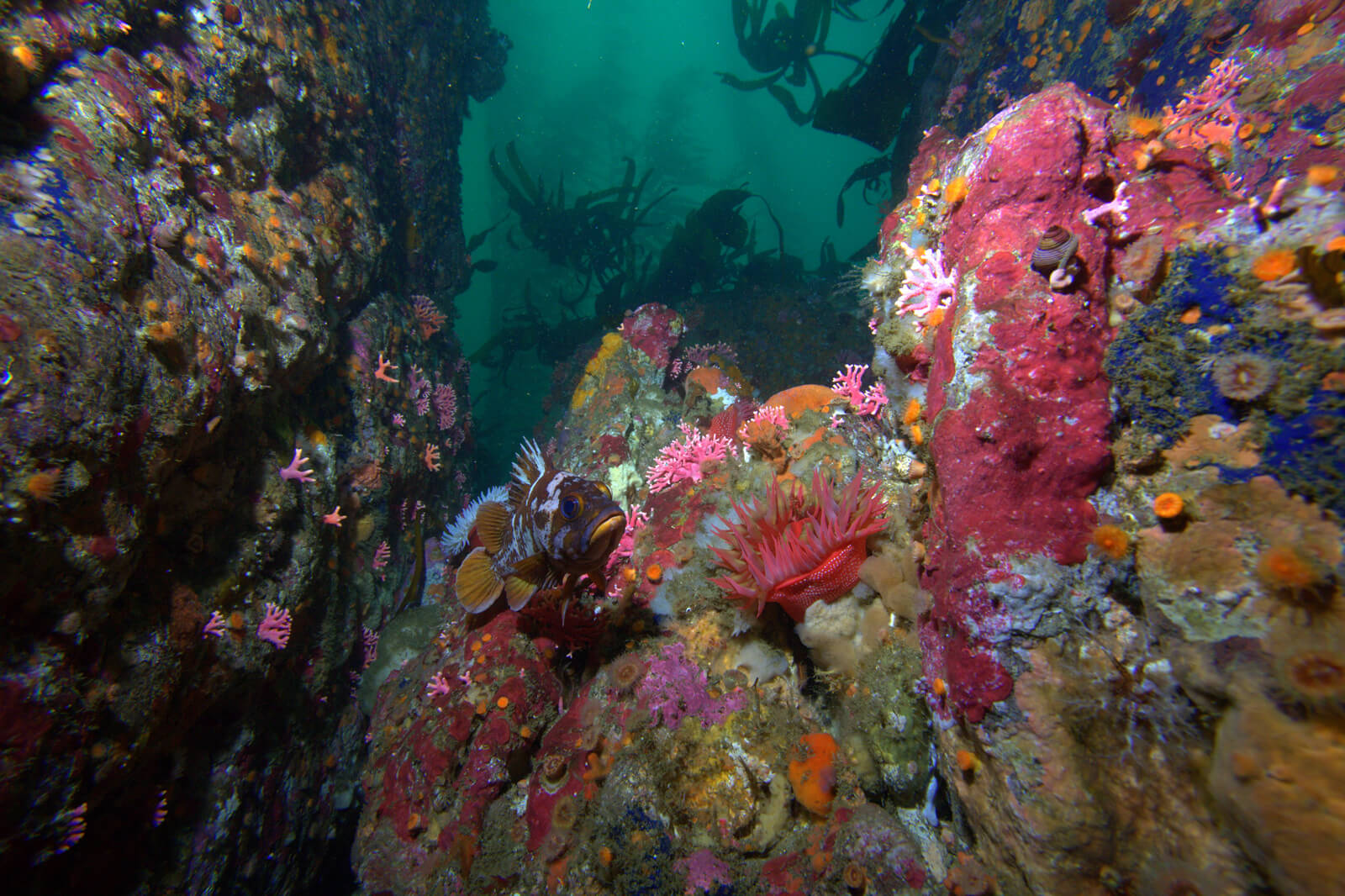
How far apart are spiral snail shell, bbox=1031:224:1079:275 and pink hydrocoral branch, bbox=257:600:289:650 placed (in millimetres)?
5384

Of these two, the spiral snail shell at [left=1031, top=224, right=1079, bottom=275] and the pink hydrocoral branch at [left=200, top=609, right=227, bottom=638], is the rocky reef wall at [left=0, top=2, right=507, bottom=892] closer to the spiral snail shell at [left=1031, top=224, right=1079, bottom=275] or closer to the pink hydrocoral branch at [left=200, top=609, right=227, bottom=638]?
the pink hydrocoral branch at [left=200, top=609, right=227, bottom=638]

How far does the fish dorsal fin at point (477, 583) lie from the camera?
383 cm

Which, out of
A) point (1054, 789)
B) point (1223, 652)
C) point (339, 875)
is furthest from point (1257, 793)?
point (339, 875)

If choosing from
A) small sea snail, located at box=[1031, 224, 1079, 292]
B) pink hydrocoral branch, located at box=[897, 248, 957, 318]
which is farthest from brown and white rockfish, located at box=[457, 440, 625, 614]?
small sea snail, located at box=[1031, 224, 1079, 292]

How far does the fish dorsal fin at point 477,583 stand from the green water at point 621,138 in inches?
304

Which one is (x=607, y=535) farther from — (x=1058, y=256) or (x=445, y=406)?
(x=445, y=406)

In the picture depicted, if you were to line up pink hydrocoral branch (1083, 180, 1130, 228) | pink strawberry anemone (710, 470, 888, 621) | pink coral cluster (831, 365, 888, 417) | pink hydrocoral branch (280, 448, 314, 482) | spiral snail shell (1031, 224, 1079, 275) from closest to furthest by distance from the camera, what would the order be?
spiral snail shell (1031, 224, 1079, 275)
pink hydrocoral branch (1083, 180, 1130, 228)
pink strawberry anemone (710, 470, 888, 621)
pink coral cluster (831, 365, 888, 417)
pink hydrocoral branch (280, 448, 314, 482)

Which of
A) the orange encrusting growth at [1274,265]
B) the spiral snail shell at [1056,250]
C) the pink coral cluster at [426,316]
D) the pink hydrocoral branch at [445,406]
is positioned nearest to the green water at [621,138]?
the pink coral cluster at [426,316]

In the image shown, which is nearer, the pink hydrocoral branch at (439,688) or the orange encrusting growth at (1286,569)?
the orange encrusting growth at (1286,569)

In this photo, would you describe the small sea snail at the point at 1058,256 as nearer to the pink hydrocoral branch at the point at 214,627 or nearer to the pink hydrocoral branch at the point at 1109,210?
the pink hydrocoral branch at the point at 1109,210

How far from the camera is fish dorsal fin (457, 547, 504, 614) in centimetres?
383

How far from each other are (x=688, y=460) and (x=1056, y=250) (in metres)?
2.78

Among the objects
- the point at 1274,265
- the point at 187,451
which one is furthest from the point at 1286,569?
the point at 187,451

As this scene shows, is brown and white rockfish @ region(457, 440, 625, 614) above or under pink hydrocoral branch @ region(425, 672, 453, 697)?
above
